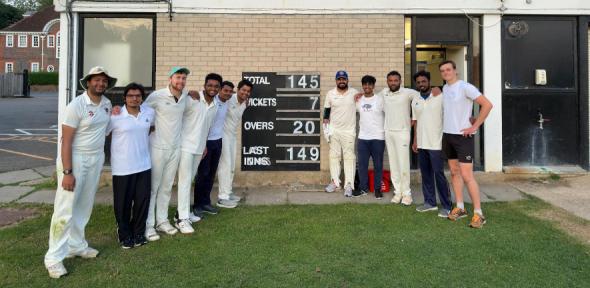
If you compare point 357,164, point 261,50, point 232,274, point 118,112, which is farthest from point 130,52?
point 232,274

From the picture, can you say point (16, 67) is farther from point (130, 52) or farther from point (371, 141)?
point (371, 141)

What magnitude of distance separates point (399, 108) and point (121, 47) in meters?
4.96

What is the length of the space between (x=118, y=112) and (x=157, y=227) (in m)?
Answer: 1.49

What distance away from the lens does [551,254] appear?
176 inches

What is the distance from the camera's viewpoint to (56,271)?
4.00 meters

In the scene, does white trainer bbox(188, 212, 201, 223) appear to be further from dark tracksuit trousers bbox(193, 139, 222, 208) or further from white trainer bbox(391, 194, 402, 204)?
white trainer bbox(391, 194, 402, 204)

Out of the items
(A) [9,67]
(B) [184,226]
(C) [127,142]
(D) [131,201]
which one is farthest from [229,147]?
(A) [9,67]

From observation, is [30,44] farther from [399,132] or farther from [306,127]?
[399,132]

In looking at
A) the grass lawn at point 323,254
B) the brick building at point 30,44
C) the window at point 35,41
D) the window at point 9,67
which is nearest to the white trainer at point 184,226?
the grass lawn at point 323,254

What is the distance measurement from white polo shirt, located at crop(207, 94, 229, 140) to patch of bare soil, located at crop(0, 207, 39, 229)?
2.63 m

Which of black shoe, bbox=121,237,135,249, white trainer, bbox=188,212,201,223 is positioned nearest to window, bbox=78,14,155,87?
white trainer, bbox=188,212,201,223

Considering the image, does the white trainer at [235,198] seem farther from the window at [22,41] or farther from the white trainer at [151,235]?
the window at [22,41]

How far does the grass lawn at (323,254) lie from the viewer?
12.8 ft

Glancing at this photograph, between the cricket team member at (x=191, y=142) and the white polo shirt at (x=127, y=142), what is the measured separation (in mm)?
714
